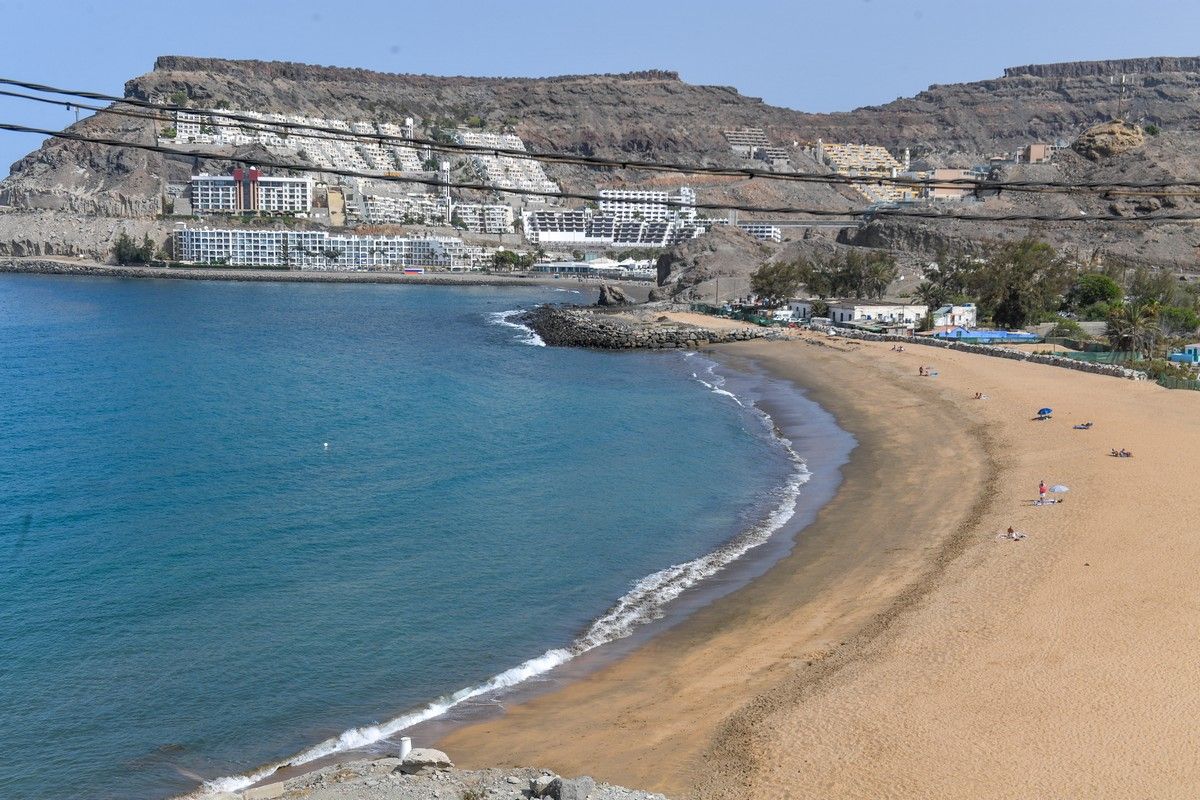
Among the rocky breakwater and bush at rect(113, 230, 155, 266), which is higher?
bush at rect(113, 230, 155, 266)

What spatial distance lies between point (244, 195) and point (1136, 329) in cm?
14421

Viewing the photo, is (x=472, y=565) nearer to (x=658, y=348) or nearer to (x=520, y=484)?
(x=520, y=484)

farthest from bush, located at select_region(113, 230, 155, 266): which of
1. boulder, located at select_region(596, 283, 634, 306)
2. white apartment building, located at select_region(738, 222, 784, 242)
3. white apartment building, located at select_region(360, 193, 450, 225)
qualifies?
white apartment building, located at select_region(738, 222, 784, 242)

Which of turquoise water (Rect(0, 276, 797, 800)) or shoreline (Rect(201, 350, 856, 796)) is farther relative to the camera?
turquoise water (Rect(0, 276, 797, 800))

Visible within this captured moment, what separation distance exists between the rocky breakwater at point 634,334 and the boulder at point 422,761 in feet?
161

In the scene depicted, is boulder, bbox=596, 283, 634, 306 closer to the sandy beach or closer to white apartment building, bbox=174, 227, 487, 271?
white apartment building, bbox=174, 227, 487, 271

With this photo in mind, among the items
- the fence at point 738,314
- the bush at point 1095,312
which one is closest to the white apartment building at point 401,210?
the fence at point 738,314

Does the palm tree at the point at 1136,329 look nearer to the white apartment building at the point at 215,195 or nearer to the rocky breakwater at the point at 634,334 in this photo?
the rocky breakwater at the point at 634,334

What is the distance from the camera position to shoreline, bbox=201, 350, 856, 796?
41.9ft

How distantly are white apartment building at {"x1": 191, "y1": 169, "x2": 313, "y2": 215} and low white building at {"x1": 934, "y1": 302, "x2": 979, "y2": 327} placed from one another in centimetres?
Result: 12446

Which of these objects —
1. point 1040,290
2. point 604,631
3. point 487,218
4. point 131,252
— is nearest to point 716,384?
point 1040,290

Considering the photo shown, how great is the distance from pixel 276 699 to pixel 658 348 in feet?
154

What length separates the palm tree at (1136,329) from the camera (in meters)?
41.2

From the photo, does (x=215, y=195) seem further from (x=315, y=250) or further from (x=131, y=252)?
(x=315, y=250)
